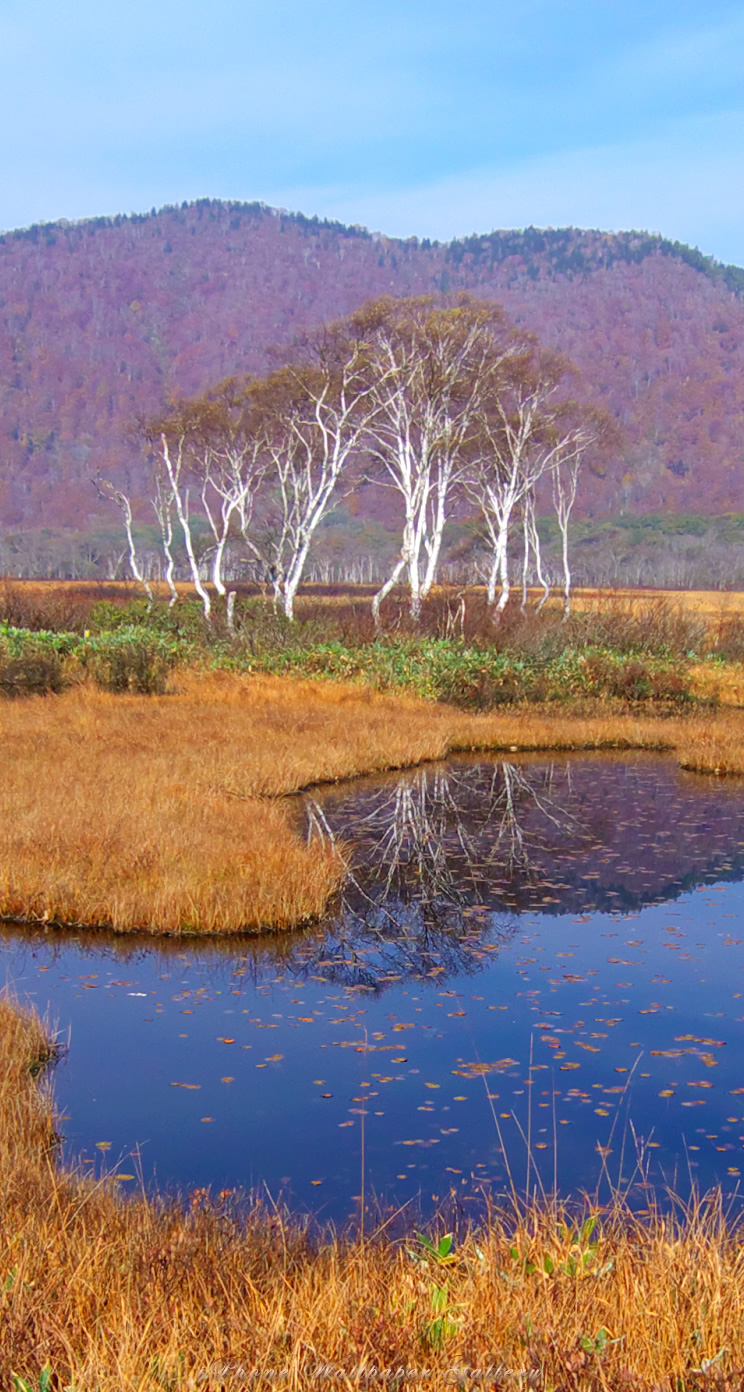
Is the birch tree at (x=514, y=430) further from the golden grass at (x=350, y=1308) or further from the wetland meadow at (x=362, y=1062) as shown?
the golden grass at (x=350, y=1308)

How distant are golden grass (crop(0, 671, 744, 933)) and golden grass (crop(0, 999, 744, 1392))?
6141 mm

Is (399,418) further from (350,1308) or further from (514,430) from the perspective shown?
(350,1308)

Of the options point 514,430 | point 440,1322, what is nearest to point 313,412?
point 514,430

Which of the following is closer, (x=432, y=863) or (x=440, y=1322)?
(x=440, y=1322)

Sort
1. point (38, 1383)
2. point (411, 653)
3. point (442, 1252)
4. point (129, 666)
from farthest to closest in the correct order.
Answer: point (411, 653), point (129, 666), point (442, 1252), point (38, 1383)

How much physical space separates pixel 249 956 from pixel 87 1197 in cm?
516

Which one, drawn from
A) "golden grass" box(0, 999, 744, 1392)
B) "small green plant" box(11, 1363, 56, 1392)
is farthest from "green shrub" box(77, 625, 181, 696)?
"small green plant" box(11, 1363, 56, 1392)

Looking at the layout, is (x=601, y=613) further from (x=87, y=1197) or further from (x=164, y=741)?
(x=87, y=1197)

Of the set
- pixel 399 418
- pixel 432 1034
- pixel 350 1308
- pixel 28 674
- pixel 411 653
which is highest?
pixel 399 418

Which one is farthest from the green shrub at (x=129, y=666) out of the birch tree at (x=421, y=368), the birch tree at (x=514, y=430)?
the birch tree at (x=514, y=430)

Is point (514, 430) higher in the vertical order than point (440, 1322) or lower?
higher

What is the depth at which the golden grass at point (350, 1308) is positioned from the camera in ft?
12.4

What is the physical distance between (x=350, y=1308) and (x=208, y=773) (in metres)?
13.0

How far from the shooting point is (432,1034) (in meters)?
8.55
